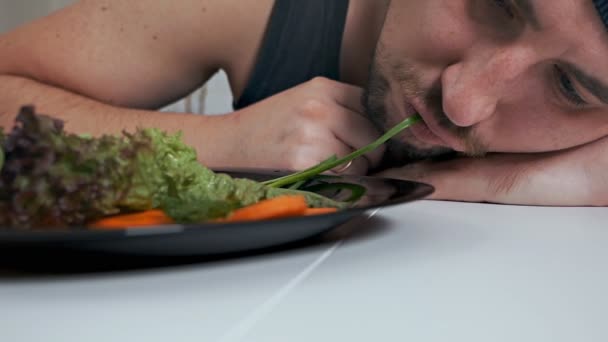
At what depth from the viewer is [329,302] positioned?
48cm

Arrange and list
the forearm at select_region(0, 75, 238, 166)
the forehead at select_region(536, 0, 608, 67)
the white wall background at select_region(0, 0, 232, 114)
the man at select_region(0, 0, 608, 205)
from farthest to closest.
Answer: the white wall background at select_region(0, 0, 232, 114)
the forearm at select_region(0, 75, 238, 166)
the man at select_region(0, 0, 608, 205)
the forehead at select_region(536, 0, 608, 67)

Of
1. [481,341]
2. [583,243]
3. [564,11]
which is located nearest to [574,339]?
[481,341]

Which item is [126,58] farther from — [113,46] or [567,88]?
[567,88]

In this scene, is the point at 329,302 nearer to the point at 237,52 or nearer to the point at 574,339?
the point at 574,339

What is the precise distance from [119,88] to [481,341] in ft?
4.23

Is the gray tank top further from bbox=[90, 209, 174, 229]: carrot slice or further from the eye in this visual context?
bbox=[90, 209, 174, 229]: carrot slice

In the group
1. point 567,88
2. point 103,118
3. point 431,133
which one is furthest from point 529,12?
point 103,118

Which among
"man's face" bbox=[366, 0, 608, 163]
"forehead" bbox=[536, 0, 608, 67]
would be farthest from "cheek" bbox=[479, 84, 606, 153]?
"forehead" bbox=[536, 0, 608, 67]

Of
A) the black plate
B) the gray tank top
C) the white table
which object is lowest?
the white table

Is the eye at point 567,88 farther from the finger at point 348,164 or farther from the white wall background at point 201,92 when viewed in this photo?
the white wall background at point 201,92

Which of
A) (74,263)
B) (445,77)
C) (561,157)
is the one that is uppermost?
(445,77)

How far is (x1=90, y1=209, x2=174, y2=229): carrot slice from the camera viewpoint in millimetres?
510

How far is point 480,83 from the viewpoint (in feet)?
3.26

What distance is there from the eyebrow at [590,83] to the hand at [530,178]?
0.48 ft
